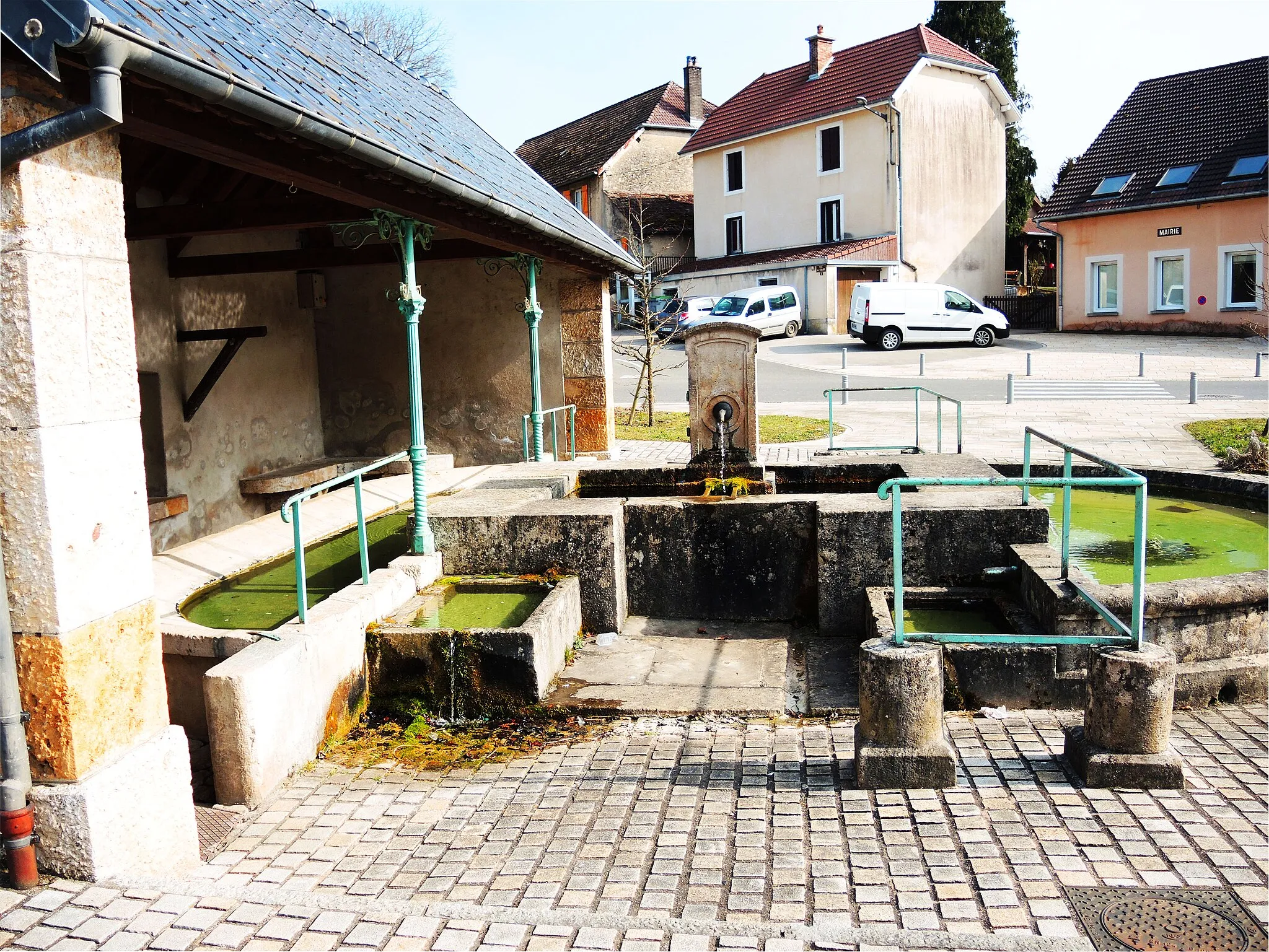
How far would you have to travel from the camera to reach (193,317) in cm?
1052

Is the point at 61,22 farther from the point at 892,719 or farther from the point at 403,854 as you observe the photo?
the point at 892,719

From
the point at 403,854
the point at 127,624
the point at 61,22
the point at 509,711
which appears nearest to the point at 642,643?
the point at 509,711

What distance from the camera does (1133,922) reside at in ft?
11.5

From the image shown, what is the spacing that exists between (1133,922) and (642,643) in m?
4.15

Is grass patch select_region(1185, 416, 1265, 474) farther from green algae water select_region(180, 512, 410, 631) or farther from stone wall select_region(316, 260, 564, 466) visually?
green algae water select_region(180, 512, 410, 631)

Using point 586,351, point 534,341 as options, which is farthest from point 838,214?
point 534,341

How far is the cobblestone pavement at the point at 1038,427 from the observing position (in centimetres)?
1279

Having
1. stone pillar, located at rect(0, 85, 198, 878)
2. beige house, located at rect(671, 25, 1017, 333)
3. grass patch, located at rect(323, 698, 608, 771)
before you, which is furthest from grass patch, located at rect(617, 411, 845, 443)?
beige house, located at rect(671, 25, 1017, 333)

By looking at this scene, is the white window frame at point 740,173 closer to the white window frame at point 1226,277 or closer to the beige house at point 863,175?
the beige house at point 863,175

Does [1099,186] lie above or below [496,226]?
above

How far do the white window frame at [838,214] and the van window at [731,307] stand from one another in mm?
5994

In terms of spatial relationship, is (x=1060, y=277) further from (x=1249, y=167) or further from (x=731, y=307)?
(x=731, y=307)

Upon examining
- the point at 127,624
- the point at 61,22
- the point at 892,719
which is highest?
the point at 61,22

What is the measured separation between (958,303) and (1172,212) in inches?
241
